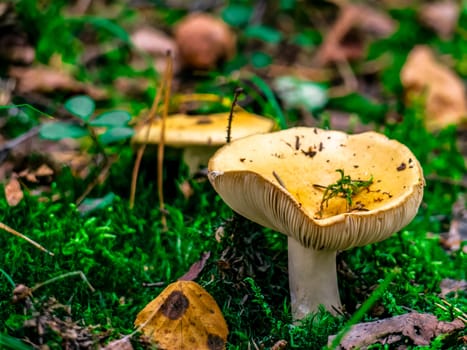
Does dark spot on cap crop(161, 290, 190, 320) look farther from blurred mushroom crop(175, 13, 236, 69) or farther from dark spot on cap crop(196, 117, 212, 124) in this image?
blurred mushroom crop(175, 13, 236, 69)

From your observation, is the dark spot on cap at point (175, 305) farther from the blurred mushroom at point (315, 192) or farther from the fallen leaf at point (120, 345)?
the blurred mushroom at point (315, 192)

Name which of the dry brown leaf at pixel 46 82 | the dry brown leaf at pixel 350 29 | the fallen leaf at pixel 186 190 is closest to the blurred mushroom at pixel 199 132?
the fallen leaf at pixel 186 190

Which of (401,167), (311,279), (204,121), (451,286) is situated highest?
(401,167)

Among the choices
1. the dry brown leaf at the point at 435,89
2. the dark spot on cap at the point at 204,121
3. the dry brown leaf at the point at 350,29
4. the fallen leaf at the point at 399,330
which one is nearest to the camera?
the fallen leaf at the point at 399,330

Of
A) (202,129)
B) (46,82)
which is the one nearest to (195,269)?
(202,129)

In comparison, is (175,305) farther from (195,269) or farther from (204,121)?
(204,121)
